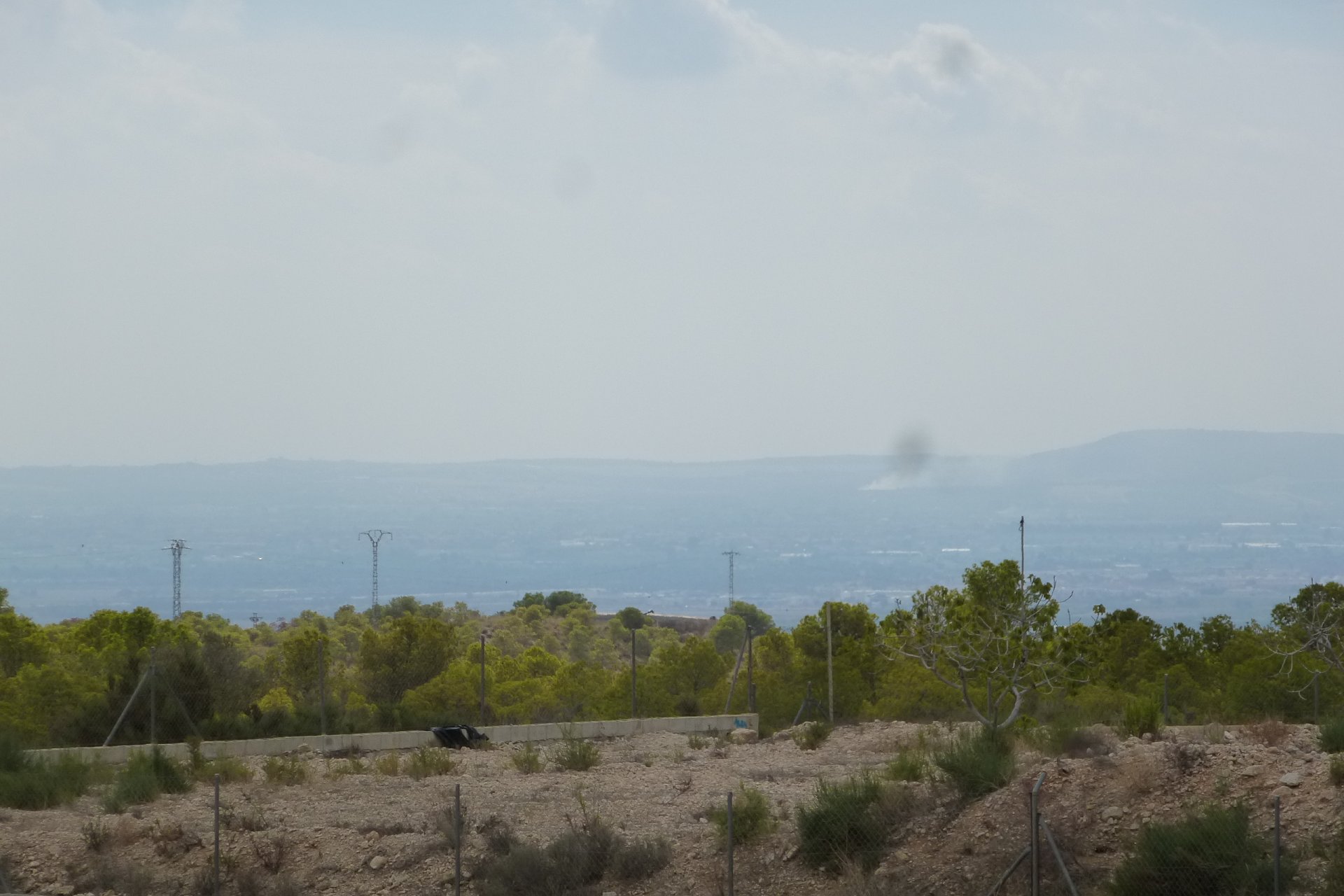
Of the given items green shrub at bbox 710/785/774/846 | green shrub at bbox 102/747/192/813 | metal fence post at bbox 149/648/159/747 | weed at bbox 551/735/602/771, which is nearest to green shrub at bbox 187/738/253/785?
green shrub at bbox 102/747/192/813

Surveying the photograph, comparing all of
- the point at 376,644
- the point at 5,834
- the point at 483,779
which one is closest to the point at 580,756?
the point at 483,779

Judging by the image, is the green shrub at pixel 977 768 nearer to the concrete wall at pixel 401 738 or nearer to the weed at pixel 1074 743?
the weed at pixel 1074 743

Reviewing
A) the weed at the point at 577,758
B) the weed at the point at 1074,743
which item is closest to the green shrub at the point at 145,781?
the weed at the point at 577,758

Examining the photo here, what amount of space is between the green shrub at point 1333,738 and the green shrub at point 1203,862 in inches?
175

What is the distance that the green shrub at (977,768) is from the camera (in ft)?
59.2

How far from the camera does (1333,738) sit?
1881cm

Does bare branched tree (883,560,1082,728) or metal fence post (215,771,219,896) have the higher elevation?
bare branched tree (883,560,1082,728)

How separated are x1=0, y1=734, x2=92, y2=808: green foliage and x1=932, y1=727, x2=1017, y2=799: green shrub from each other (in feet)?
47.3

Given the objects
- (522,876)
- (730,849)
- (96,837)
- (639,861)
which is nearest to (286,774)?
(96,837)

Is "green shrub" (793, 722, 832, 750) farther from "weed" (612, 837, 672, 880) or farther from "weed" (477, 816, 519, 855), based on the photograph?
"weed" (612, 837, 672, 880)

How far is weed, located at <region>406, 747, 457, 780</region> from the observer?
25.6 meters

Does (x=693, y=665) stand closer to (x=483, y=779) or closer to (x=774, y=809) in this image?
(x=483, y=779)

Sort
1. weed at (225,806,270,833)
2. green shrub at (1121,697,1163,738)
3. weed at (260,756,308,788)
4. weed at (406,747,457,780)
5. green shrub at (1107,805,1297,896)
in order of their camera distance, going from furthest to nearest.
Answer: weed at (406,747,457,780), weed at (260,756,308,788), green shrub at (1121,697,1163,738), weed at (225,806,270,833), green shrub at (1107,805,1297,896)

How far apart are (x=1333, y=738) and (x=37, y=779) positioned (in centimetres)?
1997
